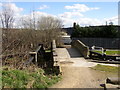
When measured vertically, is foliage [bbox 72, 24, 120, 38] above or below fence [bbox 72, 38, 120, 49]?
above

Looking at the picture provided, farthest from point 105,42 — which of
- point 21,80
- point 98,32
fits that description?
point 21,80

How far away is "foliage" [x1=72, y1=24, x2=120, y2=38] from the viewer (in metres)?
30.2

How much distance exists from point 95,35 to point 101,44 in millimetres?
2844

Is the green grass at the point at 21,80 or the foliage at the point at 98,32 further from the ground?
the foliage at the point at 98,32

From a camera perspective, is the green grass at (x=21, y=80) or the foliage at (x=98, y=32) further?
the foliage at (x=98, y=32)

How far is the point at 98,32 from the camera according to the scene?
31328 millimetres

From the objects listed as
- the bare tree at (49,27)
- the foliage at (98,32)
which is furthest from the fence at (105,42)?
the bare tree at (49,27)

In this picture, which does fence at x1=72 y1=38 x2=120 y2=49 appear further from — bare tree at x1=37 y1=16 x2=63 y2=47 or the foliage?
bare tree at x1=37 y1=16 x2=63 y2=47

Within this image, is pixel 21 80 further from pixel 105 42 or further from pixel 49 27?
pixel 105 42

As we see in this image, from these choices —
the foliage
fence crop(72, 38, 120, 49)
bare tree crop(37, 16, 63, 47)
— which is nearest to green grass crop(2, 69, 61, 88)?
bare tree crop(37, 16, 63, 47)

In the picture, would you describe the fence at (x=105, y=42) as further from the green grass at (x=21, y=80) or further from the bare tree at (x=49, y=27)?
the green grass at (x=21, y=80)

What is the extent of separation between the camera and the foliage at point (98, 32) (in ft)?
98.9

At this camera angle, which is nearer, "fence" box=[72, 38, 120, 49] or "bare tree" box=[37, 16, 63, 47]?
"bare tree" box=[37, 16, 63, 47]

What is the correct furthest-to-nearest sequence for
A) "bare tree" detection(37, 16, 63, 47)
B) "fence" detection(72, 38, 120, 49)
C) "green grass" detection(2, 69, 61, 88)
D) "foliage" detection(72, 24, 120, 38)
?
1. "foliage" detection(72, 24, 120, 38)
2. "fence" detection(72, 38, 120, 49)
3. "bare tree" detection(37, 16, 63, 47)
4. "green grass" detection(2, 69, 61, 88)
